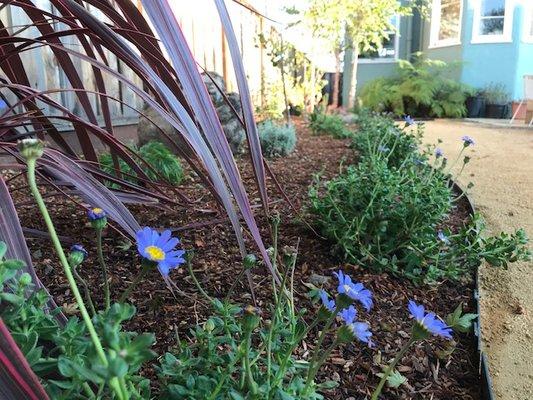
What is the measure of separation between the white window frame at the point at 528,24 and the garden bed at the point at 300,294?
876cm

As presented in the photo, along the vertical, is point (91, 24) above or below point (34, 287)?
above

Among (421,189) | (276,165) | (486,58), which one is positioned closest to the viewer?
(421,189)

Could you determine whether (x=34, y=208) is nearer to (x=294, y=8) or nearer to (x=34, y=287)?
(x=34, y=287)

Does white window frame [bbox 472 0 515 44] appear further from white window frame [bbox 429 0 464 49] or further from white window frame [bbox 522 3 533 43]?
white window frame [bbox 429 0 464 49]

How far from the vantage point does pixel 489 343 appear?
52.5 inches

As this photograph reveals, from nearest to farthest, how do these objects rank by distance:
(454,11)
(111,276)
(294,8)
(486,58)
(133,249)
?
(111,276) → (133,249) → (294,8) → (486,58) → (454,11)

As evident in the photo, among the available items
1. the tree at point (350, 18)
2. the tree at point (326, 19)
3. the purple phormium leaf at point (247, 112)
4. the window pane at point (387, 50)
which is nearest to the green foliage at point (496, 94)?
the tree at point (350, 18)

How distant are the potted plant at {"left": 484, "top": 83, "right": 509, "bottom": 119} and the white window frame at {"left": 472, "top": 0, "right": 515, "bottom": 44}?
81cm

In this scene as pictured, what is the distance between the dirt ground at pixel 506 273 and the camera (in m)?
1.22

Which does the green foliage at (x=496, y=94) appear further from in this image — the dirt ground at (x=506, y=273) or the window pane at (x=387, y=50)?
the dirt ground at (x=506, y=273)

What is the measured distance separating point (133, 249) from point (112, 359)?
1.08 meters

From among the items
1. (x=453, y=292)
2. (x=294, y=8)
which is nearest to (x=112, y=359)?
(x=453, y=292)

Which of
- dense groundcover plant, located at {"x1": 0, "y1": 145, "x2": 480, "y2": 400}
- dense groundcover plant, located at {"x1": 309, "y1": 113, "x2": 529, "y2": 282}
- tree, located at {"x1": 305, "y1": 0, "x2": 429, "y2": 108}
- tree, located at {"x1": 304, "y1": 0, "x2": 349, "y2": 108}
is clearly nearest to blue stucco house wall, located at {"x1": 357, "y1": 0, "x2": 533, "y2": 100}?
tree, located at {"x1": 305, "y1": 0, "x2": 429, "y2": 108}

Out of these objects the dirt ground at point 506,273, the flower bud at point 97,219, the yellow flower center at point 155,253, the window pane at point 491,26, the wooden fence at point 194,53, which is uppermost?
the window pane at point 491,26
